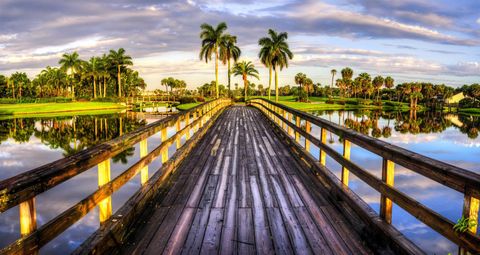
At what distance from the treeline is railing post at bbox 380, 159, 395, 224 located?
89.3m

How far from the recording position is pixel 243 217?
506cm

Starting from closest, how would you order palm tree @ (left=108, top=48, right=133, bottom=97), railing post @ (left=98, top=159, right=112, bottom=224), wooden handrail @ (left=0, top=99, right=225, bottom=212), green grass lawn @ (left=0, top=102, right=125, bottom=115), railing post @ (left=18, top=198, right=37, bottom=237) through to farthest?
wooden handrail @ (left=0, top=99, right=225, bottom=212) → railing post @ (left=18, top=198, right=37, bottom=237) → railing post @ (left=98, top=159, right=112, bottom=224) → green grass lawn @ (left=0, top=102, right=125, bottom=115) → palm tree @ (left=108, top=48, right=133, bottom=97)

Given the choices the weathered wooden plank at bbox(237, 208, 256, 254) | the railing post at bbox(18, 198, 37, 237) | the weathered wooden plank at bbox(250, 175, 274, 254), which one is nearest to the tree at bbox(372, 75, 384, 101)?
the weathered wooden plank at bbox(250, 175, 274, 254)

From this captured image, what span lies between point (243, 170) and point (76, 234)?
Result: 13.5 feet

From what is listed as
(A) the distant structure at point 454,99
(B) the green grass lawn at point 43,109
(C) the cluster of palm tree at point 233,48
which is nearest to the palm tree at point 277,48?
(C) the cluster of palm tree at point 233,48

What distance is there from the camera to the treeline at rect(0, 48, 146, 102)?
91625 millimetres

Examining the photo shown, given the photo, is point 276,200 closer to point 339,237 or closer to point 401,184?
point 339,237

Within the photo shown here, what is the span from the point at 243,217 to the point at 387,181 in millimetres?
2077

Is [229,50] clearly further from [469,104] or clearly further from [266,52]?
[469,104]

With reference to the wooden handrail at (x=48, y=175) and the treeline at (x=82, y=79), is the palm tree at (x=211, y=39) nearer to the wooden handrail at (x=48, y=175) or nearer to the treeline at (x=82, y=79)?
the treeline at (x=82, y=79)

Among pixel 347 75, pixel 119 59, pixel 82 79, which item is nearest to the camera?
pixel 119 59

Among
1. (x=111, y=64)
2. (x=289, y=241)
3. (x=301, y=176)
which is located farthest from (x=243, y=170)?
(x=111, y=64)

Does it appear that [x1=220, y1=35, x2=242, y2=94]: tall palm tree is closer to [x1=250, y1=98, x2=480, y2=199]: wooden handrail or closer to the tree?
[x1=250, y1=98, x2=480, y2=199]: wooden handrail

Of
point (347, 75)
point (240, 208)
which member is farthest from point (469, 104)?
point (240, 208)
